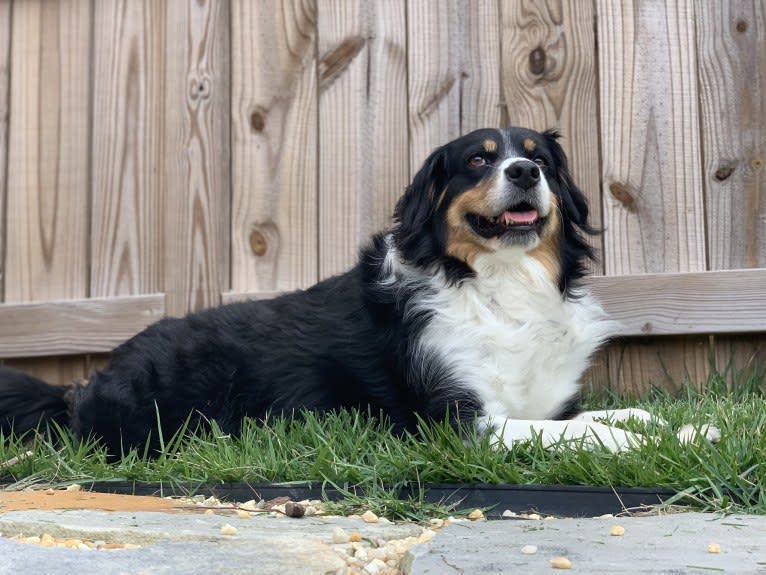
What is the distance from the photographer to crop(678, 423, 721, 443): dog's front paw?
2806 millimetres

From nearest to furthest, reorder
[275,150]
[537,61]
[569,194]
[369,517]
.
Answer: [369,517] < [569,194] < [537,61] < [275,150]

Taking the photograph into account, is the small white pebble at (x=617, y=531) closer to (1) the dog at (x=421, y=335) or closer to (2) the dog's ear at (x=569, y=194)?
(1) the dog at (x=421, y=335)

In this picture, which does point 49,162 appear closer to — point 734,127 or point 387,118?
point 387,118

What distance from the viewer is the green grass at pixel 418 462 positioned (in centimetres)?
268

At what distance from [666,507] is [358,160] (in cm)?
254

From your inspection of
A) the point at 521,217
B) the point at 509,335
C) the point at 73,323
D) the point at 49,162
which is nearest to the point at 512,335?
the point at 509,335

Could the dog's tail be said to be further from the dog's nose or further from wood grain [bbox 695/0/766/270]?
wood grain [bbox 695/0/766/270]

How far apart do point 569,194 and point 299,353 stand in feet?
4.27

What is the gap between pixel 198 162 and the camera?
4.78 metres

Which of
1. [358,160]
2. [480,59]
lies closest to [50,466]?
[358,160]

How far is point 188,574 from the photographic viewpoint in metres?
2.09

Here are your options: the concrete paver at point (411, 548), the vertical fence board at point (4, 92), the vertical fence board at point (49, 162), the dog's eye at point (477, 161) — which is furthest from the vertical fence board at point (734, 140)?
the vertical fence board at point (4, 92)

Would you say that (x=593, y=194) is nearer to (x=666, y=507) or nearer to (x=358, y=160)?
(x=358, y=160)

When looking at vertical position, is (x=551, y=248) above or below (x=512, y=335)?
above
